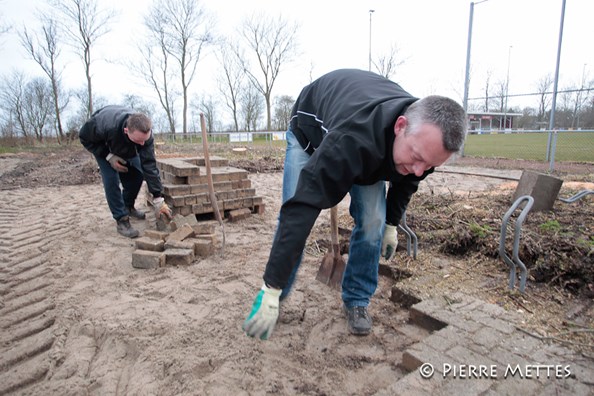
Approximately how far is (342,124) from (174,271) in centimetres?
228

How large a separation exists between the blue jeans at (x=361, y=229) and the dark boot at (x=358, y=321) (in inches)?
1.5

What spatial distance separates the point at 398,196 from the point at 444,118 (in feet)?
3.07

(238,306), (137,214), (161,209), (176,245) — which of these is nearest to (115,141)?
(161,209)

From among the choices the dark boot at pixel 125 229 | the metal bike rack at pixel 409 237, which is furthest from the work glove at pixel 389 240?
the dark boot at pixel 125 229

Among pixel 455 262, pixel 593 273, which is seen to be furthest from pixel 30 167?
pixel 593 273

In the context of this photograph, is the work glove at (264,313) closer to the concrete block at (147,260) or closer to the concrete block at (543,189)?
the concrete block at (147,260)

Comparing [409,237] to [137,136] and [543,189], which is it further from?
[137,136]

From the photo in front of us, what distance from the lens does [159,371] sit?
1.93m

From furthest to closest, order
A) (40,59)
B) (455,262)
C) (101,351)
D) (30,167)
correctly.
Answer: (40,59) < (30,167) < (455,262) < (101,351)

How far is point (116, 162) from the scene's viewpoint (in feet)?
13.9

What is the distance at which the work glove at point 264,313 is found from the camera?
175cm

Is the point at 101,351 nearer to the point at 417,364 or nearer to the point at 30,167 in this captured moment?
the point at 417,364

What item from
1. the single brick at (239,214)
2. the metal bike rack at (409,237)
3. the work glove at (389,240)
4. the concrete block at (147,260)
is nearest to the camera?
the work glove at (389,240)

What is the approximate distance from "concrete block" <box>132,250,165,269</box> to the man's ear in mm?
2505
